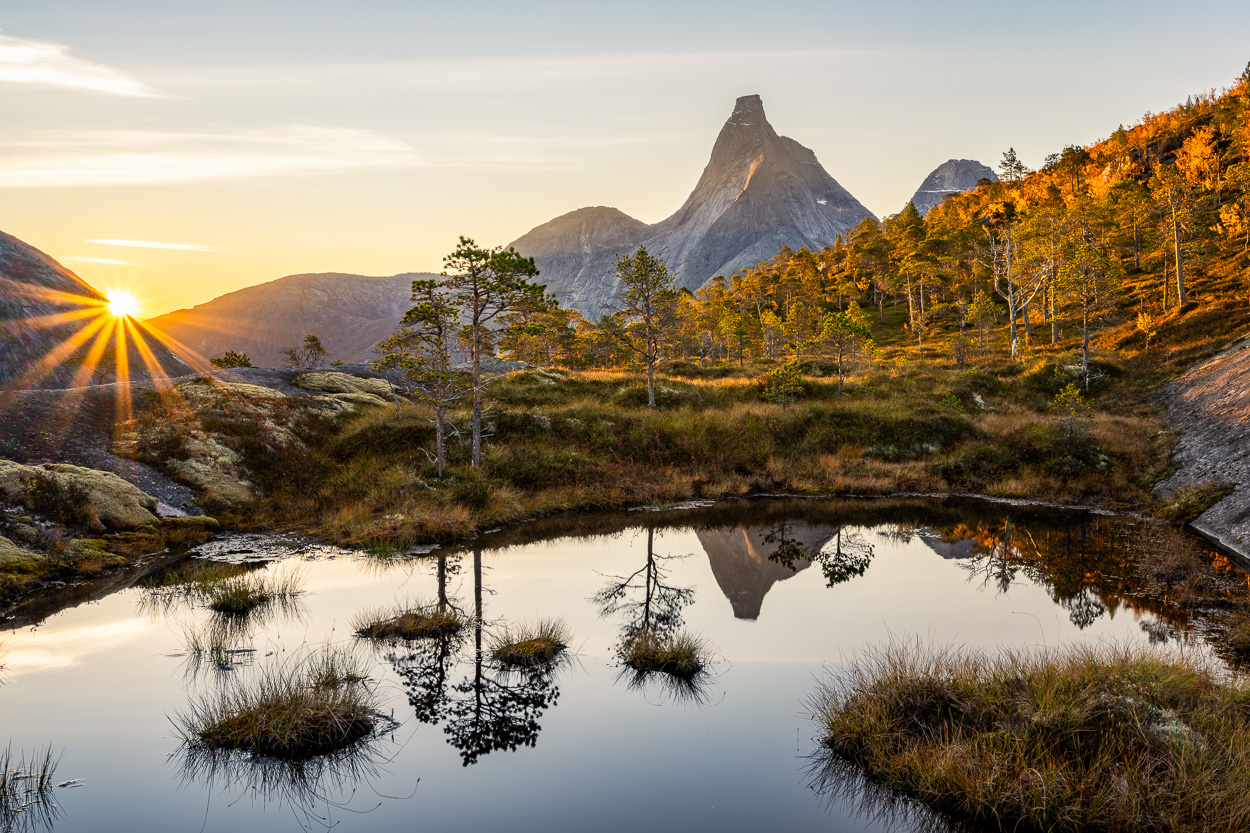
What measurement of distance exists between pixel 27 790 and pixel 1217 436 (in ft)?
137

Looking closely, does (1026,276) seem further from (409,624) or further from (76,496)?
(76,496)

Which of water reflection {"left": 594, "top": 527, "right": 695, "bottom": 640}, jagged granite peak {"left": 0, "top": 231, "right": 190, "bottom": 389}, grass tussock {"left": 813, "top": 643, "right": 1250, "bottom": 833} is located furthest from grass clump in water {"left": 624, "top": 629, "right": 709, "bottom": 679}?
jagged granite peak {"left": 0, "top": 231, "right": 190, "bottom": 389}

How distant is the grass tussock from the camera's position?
7.72 metres

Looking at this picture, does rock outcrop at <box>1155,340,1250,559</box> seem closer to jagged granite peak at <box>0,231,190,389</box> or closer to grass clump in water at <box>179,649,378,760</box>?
grass clump in water at <box>179,649,378,760</box>

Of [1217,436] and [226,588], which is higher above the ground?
[1217,436]

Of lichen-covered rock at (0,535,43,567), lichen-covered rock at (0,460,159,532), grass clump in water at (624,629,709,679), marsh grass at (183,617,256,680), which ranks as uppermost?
lichen-covered rock at (0,460,159,532)

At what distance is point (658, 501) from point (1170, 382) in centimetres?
3768

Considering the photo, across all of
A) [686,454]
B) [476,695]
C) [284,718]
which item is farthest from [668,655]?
[686,454]

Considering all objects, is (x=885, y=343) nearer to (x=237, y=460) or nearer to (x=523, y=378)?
(x=523, y=378)

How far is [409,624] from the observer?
14953 mm

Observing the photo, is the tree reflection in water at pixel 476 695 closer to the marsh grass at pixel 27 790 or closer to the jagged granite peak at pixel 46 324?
the marsh grass at pixel 27 790

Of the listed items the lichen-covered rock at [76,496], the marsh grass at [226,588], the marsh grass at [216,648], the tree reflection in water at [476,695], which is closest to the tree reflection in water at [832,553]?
the tree reflection in water at [476,695]

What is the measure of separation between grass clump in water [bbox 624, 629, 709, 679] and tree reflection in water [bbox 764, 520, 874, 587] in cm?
696

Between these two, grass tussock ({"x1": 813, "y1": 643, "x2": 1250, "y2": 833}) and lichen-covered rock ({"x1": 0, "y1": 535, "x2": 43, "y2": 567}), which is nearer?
grass tussock ({"x1": 813, "y1": 643, "x2": 1250, "y2": 833})
